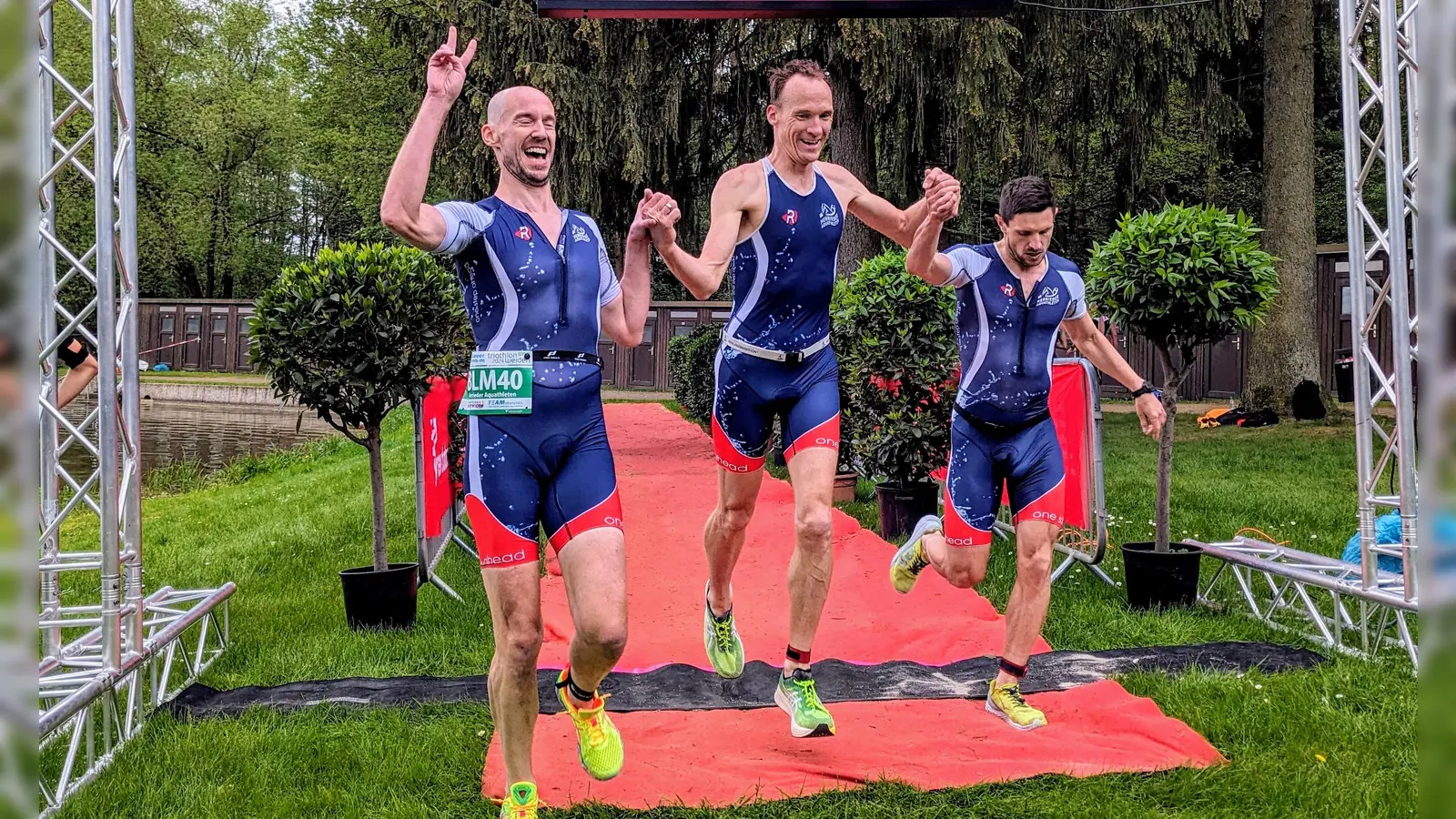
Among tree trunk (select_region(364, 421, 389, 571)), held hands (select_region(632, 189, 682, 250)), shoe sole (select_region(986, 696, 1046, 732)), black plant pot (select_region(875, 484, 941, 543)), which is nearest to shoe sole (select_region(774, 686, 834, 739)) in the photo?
shoe sole (select_region(986, 696, 1046, 732))

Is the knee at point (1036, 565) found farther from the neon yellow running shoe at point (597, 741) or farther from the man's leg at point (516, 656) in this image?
the man's leg at point (516, 656)

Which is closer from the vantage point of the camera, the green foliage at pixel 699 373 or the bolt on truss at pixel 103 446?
the bolt on truss at pixel 103 446

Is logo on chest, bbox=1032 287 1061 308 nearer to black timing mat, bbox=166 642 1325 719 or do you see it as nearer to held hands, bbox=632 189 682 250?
black timing mat, bbox=166 642 1325 719

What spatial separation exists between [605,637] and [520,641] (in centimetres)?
29

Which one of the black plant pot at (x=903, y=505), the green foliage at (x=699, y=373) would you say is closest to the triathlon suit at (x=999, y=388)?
the black plant pot at (x=903, y=505)

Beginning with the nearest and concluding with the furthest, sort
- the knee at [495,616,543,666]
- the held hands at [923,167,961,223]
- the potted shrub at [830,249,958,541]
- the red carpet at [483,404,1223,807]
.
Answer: the knee at [495,616,543,666]
the red carpet at [483,404,1223,807]
the held hands at [923,167,961,223]
the potted shrub at [830,249,958,541]

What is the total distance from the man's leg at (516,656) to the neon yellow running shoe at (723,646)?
145 centimetres

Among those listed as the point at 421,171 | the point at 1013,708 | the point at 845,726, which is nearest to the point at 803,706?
the point at 845,726

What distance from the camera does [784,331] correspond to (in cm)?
485

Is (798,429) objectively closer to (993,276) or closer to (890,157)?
(993,276)

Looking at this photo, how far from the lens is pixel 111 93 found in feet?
15.2

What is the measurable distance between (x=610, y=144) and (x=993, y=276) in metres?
11.1

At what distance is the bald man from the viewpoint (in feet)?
12.0

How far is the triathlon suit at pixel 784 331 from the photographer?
189 inches
